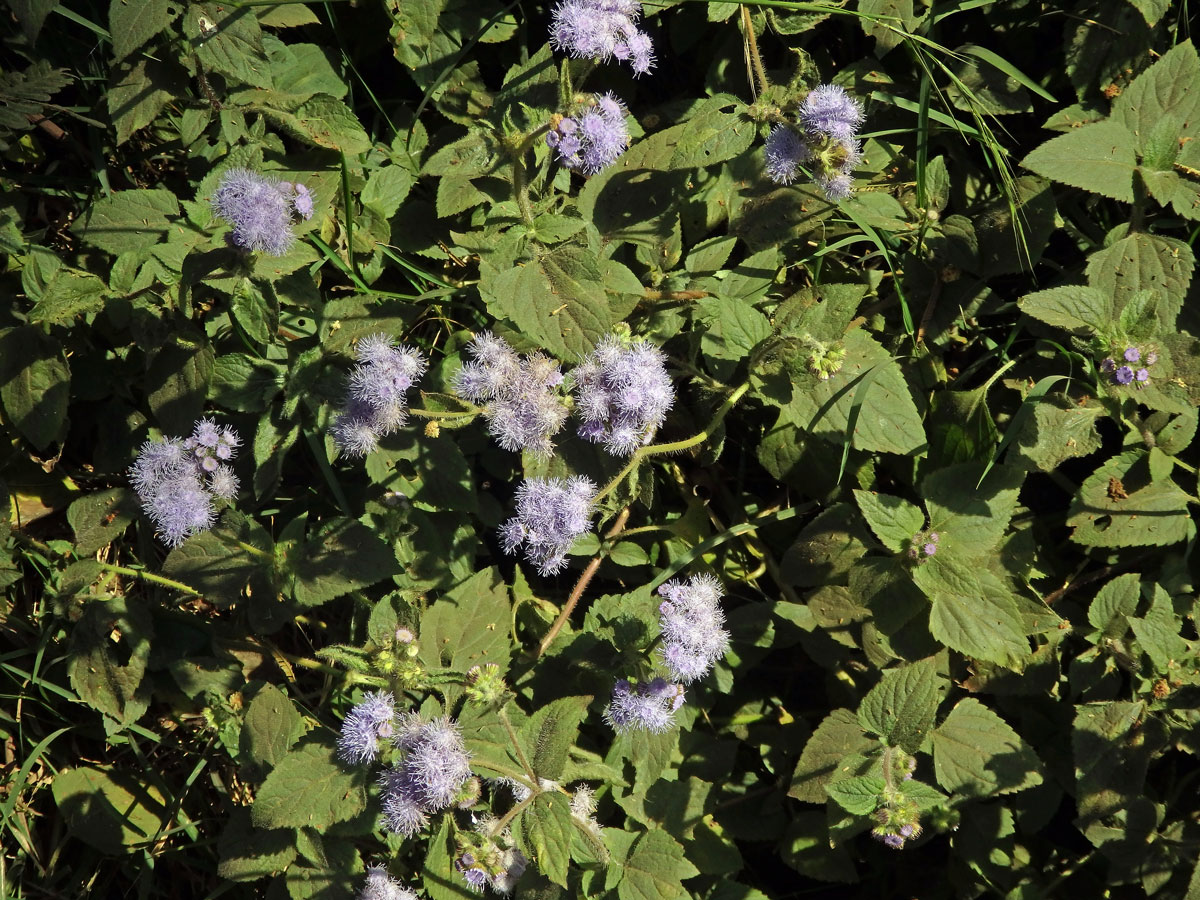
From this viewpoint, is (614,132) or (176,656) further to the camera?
(176,656)

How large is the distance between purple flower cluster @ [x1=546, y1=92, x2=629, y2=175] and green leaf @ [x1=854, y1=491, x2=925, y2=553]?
59.5 inches

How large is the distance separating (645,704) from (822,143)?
2083mm

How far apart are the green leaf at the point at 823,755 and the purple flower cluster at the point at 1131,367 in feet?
5.11

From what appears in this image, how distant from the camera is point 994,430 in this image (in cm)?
352

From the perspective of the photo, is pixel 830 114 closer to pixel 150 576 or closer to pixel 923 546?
pixel 923 546

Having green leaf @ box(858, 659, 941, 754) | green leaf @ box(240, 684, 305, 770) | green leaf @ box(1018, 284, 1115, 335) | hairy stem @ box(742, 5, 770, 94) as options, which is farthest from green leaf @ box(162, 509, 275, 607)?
green leaf @ box(1018, 284, 1115, 335)

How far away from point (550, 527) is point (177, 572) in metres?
1.52

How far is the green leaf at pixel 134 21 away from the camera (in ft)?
10.3

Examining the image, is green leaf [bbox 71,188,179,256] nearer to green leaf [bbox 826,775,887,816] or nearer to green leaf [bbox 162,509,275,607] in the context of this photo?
green leaf [bbox 162,509,275,607]

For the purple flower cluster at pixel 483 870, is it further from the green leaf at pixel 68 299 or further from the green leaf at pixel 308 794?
the green leaf at pixel 68 299

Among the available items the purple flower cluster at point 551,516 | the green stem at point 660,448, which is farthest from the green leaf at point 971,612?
the purple flower cluster at point 551,516

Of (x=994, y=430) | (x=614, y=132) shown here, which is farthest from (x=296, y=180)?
(x=994, y=430)

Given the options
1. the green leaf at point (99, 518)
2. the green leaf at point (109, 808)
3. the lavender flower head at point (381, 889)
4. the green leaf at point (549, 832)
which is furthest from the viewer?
the green leaf at point (109, 808)

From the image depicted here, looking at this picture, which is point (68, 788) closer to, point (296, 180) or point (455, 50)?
point (296, 180)
